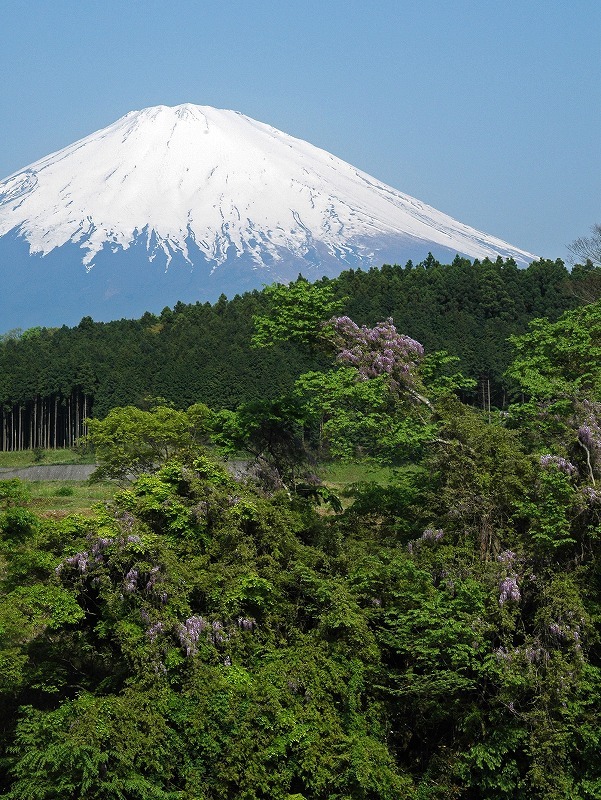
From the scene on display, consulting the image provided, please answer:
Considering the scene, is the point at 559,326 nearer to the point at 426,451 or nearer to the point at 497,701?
the point at 426,451

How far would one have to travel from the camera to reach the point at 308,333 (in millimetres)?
23422

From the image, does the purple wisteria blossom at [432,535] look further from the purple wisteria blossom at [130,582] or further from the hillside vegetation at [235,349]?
the hillside vegetation at [235,349]

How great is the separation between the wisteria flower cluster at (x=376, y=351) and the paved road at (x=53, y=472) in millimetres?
30165

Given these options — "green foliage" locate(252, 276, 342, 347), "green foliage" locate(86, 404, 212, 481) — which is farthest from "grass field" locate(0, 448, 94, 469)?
"green foliage" locate(252, 276, 342, 347)

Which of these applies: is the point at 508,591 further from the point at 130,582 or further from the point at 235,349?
the point at 235,349

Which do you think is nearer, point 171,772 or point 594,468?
point 171,772

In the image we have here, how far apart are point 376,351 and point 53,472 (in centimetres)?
3786

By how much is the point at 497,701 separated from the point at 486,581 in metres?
1.96

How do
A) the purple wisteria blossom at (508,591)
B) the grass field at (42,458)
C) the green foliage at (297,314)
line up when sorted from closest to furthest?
the purple wisteria blossom at (508,591) < the green foliage at (297,314) < the grass field at (42,458)

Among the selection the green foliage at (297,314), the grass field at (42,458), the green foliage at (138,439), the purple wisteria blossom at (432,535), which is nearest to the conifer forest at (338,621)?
the purple wisteria blossom at (432,535)

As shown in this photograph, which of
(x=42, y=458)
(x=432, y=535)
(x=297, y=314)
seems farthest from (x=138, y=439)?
(x=42, y=458)

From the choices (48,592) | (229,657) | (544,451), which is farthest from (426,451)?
(48,592)

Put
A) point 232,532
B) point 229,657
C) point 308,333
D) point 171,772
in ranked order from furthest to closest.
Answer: point 308,333
point 232,532
point 229,657
point 171,772

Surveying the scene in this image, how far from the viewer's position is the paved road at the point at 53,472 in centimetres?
5317
